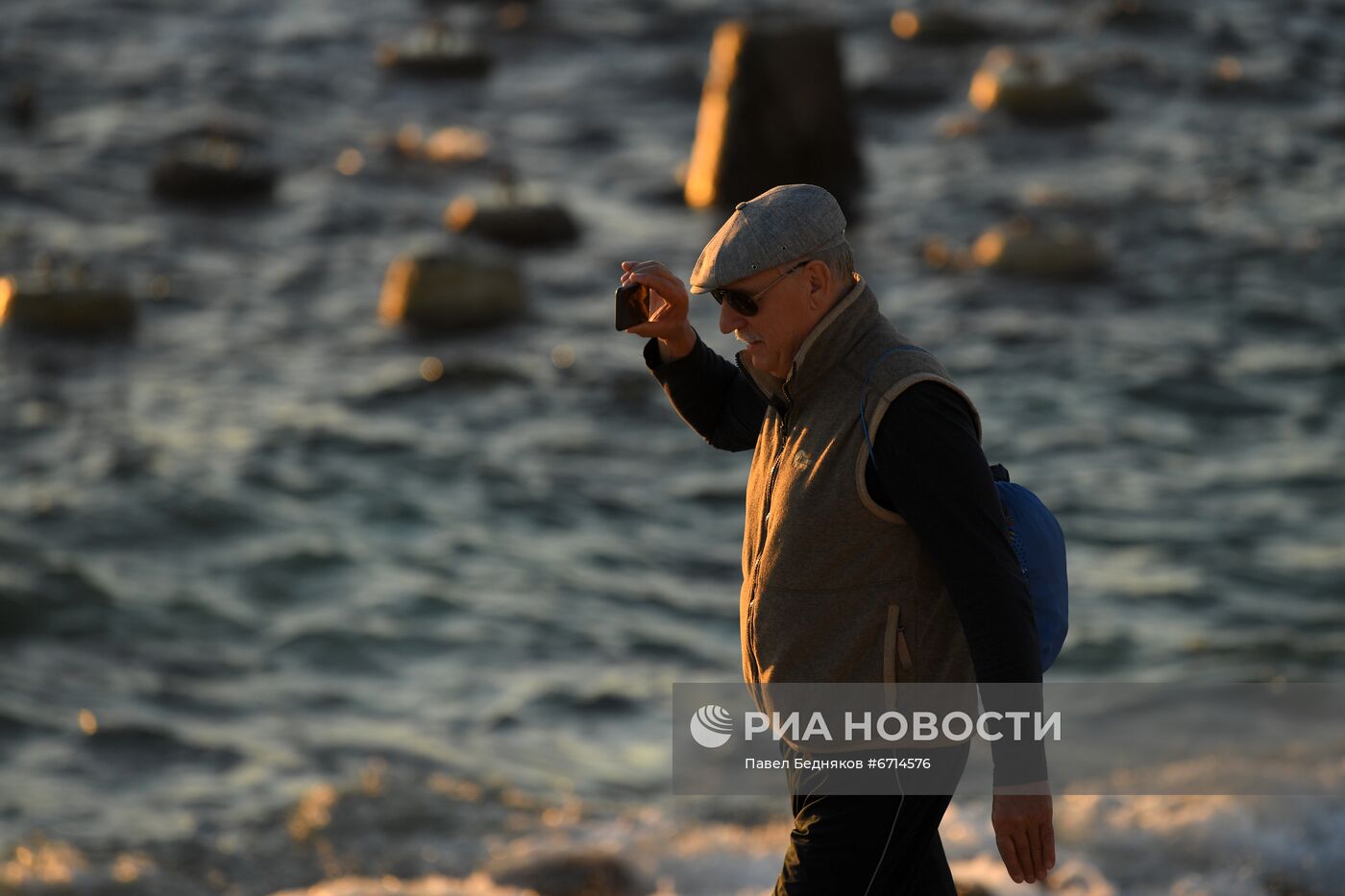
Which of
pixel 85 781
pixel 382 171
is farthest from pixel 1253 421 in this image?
pixel 382 171

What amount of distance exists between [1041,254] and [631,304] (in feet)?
47.8

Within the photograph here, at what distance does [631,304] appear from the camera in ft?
13.7

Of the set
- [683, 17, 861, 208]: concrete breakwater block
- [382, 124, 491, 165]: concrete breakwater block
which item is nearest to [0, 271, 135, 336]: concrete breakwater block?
[683, 17, 861, 208]: concrete breakwater block

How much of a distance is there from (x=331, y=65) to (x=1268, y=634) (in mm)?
20093

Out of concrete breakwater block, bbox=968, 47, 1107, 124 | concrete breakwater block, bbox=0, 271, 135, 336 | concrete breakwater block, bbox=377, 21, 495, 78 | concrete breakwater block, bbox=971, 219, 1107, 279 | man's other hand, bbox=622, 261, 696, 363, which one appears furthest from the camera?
concrete breakwater block, bbox=377, 21, 495, 78

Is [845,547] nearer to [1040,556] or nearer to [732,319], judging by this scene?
[1040,556]

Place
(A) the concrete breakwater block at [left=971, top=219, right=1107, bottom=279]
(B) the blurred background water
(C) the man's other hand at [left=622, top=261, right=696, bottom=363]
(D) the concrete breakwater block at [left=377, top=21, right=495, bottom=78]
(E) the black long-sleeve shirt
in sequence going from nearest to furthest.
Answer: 1. (E) the black long-sleeve shirt
2. (C) the man's other hand at [left=622, top=261, right=696, bottom=363]
3. (B) the blurred background water
4. (A) the concrete breakwater block at [left=971, top=219, right=1107, bottom=279]
5. (D) the concrete breakwater block at [left=377, top=21, right=495, bottom=78]

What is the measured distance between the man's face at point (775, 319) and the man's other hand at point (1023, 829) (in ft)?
2.95

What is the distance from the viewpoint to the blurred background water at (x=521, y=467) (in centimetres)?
902

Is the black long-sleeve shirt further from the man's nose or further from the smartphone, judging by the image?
the smartphone

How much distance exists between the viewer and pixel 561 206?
19875 mm

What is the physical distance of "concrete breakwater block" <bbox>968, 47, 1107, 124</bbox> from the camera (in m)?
24.5

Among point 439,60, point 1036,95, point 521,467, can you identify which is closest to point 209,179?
point 439,60

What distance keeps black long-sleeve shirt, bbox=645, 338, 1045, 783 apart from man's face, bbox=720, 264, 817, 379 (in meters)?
0.29
